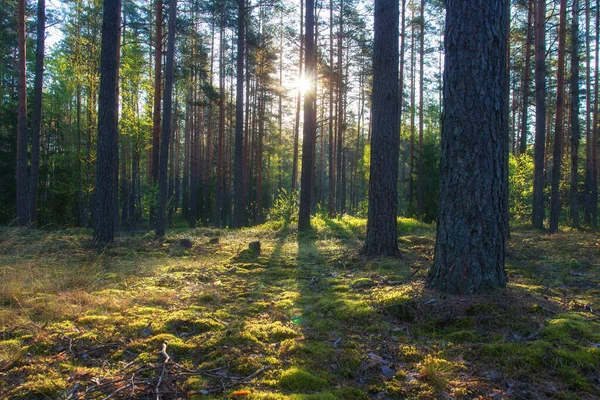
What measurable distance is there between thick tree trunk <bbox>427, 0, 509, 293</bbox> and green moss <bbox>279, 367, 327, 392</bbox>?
206cm

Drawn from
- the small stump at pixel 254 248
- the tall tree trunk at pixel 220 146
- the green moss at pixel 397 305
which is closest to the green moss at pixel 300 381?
the green moss at pixel 397 305

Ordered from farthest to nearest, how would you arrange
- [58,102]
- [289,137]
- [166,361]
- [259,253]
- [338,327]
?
[289,137] < [58,102] < [259,253] < [338,327] < [166,361]

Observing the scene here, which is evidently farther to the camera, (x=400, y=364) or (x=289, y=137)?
(x=289, y=137)

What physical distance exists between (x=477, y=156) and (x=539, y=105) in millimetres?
12539

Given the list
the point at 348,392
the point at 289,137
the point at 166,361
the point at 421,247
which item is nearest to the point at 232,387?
the point at 166,361

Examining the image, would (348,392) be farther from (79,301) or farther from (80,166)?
(80,166)

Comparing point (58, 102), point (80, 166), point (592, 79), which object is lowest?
point (80, 166)

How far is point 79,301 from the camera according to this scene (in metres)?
3.69

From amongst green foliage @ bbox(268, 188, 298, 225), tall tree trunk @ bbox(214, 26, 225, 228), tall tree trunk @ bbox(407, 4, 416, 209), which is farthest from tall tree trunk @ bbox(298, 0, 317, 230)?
tall tree trunk @ bbox(407, 4, 416, 209)

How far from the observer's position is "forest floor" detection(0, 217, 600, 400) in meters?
2.25

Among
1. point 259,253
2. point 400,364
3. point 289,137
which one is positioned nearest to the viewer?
point 400,364

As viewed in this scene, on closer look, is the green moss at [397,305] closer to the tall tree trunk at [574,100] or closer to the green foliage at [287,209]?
the green foliage at [287,209]

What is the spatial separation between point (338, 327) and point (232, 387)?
1.43 metres

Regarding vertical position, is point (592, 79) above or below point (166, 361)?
above
